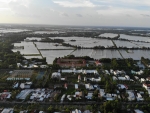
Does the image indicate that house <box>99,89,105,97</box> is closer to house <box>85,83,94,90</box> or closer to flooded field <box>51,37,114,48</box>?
house <box>85,83,94,90</box>

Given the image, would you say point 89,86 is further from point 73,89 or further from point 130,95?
point 130,95

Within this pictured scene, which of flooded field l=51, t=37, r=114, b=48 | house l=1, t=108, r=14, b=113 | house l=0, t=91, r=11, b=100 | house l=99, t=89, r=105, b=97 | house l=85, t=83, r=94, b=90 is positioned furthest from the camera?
flooded field l=51, t=37, r=114, b=48

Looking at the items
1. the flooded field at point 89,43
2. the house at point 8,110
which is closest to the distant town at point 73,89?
the house at point 8,110

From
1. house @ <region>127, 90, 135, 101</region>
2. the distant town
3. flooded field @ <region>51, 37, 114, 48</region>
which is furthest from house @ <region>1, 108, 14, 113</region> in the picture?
flooded field @ <region>51, 37, 114, 48</region>

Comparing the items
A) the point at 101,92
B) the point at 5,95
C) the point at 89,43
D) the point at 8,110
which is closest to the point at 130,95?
the point at 101,92

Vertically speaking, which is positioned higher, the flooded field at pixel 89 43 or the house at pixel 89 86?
the flooded field at pixel 89 43

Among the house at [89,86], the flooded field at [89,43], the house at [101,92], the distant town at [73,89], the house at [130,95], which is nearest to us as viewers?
the distant town at [73,89]

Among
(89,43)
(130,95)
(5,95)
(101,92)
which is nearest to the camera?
(5,95)

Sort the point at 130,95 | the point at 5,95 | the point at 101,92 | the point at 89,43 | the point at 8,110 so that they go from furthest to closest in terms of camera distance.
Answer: the point at 89,43, the point at 101,92, the point at 130,95, the point at 5,95, the point at 8,110

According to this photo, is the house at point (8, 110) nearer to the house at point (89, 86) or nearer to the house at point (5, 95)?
the house at point (5, 95)

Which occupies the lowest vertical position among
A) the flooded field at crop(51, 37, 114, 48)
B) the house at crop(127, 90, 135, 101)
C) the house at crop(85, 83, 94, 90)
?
the house at crop(127, 90, 135, 101)

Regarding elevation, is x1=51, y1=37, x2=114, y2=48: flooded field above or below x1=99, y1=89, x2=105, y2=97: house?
above
